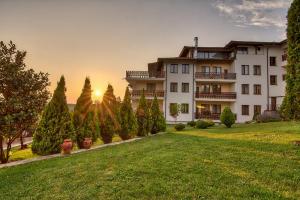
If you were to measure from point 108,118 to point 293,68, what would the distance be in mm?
11042

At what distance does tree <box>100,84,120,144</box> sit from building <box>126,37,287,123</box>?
863 inches

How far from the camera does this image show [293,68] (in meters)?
12.1

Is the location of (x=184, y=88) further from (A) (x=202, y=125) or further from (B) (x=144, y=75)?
(A) (x=202, y=125)

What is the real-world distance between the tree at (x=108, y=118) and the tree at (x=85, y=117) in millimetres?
1213

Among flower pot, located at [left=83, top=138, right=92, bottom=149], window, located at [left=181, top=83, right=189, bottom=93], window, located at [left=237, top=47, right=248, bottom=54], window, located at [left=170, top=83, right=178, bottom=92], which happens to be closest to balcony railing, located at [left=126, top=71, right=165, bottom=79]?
window, located at [left=170, top=83, right=178, bottom=92]

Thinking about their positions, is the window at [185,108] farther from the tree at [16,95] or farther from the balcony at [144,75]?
the tree at [16,95]

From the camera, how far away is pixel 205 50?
43.3 meters

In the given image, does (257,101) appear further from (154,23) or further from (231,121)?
(154,23)

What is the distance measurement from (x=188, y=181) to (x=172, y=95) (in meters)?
34.9

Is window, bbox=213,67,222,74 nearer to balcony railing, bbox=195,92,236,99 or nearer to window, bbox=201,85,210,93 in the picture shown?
window, bbox=201,85,210,93

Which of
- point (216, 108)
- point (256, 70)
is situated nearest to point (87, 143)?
point (216, 108)

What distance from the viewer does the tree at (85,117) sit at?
48.9 ft

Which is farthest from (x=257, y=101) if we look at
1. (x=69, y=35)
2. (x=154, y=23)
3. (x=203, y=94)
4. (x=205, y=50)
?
(x=69, y=35)

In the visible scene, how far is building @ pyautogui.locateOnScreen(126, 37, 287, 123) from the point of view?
135 ft
